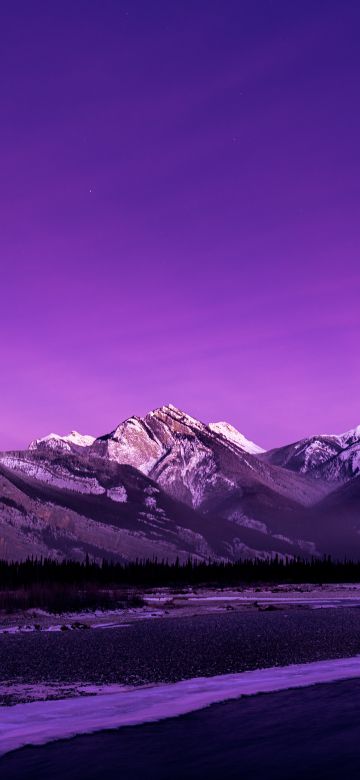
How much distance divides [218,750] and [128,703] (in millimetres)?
3683

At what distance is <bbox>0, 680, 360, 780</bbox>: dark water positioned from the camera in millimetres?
12305

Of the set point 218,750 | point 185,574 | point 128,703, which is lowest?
point 218,750

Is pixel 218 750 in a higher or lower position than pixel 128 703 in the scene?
lower

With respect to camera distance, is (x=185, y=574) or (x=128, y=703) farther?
(x=185, y=574)

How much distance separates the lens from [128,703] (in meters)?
16.7

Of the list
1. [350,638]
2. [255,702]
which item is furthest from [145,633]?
[255,702]

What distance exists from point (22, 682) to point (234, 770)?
29.9 feet

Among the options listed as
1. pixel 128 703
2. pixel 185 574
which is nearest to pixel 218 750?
pixel 128 703

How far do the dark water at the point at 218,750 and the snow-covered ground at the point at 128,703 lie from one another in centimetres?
39

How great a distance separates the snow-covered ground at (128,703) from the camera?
1455 centimetres

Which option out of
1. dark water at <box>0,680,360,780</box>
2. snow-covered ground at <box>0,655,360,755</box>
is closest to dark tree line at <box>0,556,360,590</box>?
snow-covered ground at <box>0,655,360,755</box>

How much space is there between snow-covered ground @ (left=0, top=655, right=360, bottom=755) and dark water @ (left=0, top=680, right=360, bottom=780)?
15.4 inches

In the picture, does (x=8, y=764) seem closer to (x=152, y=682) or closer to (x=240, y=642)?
(x=152, y=682)

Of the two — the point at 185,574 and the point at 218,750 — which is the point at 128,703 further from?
the point at 185,574
